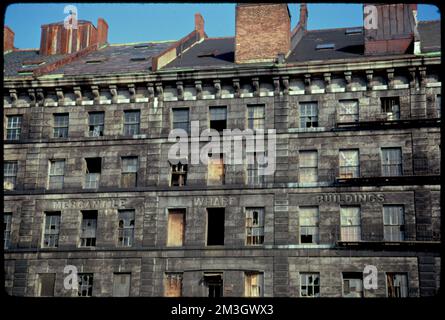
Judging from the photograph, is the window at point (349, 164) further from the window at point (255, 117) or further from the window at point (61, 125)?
the window at point (61, 125)

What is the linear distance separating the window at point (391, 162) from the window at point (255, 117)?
5.82 metres

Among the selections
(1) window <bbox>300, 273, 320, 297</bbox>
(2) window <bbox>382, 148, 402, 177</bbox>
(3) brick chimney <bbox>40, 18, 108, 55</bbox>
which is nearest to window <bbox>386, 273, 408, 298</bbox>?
(1) window <bbox>300, 273, 320, 297</bbox>

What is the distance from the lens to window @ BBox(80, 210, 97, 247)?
105ft

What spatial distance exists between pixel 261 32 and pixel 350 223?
418 inches

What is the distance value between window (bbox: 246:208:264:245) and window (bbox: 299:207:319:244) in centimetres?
178

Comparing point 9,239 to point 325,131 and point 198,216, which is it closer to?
point 198,216

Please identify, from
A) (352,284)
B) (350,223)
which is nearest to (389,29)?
(350,223)

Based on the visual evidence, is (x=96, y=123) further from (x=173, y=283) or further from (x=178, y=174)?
(x=173, y=283)

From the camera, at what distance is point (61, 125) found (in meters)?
34.8

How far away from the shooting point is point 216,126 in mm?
33000

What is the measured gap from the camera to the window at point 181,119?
109ft

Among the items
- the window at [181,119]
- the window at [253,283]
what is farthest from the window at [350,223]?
the window at [181,119]

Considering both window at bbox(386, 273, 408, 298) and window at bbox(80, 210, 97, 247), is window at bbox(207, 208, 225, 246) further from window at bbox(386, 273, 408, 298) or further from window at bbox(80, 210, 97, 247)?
window at bbox(386, 273, 408, 298)

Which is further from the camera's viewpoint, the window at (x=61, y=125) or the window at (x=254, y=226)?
the window at (x=61, y=125)
